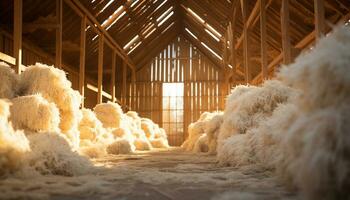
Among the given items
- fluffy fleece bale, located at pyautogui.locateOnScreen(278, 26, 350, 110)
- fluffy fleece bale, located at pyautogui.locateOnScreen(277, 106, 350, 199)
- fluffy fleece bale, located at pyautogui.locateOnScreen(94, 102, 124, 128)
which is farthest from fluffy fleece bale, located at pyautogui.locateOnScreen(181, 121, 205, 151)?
fluffy fleece bale, located at pyautogui.locateOnScreen(277, 106, 350, 199)

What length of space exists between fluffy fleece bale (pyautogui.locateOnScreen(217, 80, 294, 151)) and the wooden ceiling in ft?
8.51

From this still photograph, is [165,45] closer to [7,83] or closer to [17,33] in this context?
[17,33]

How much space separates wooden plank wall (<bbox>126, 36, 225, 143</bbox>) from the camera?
56.1 feet

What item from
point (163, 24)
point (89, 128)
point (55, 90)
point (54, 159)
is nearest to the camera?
point (54, 159)

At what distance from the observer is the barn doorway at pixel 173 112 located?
17109mm

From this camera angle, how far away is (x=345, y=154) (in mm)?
1313

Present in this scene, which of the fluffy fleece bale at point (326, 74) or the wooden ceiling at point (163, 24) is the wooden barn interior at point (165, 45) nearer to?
the wooden ceiling at point (163, 24)

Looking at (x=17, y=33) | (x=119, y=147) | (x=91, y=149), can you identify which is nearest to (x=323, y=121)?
(x=91, y=149)

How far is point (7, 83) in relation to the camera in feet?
12.6

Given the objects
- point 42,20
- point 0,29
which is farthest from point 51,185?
point 0,29

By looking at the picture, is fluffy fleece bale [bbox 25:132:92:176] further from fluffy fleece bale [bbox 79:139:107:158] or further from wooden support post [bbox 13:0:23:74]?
wooden support post [bbox 13:0:23:74]

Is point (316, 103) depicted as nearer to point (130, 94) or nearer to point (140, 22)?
point (140, 22)

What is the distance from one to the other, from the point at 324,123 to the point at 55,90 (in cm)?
344

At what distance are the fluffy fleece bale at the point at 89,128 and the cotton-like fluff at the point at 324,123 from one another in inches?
185
